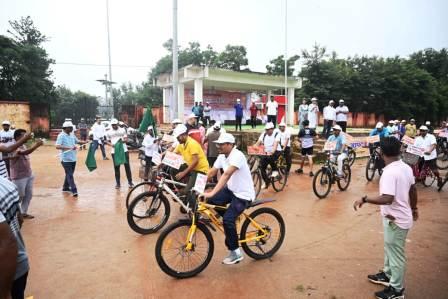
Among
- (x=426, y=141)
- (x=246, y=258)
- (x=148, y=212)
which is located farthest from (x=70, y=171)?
(x=426, y=141)

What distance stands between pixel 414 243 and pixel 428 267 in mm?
950

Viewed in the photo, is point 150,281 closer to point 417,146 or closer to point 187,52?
point 417,146

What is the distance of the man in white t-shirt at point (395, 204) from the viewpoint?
11.7 feet

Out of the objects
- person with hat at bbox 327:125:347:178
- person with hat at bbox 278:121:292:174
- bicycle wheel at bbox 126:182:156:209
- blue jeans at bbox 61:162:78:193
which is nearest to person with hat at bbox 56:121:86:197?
blue jeans at bbox 61:162:78:193

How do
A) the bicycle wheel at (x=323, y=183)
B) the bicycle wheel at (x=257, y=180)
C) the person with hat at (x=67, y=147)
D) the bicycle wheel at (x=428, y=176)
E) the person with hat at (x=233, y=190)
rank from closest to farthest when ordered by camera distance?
the person with hat at (x=233, y=190) < the person with hat at (x=67, y=147) < the bicycle wheel at (x=323, y=183) < the bicycle wheel at (x=257, y=180) < the bicycle wheel at (x=428, y=176)

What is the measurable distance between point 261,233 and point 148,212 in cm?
222

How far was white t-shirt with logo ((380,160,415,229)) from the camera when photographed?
3578 millimetres

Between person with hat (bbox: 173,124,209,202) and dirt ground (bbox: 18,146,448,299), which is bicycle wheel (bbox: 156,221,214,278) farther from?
person with hat (bbox: 173,124,209,202)

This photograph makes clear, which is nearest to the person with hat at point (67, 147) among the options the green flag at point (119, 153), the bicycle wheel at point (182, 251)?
the green flag at point (119, 153)

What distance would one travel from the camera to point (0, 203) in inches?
83.0

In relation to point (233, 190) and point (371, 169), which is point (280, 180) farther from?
point (233, 190)

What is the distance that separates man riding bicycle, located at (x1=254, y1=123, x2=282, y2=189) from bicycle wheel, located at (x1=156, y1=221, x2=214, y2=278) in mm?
5095

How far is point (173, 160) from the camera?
605 cm

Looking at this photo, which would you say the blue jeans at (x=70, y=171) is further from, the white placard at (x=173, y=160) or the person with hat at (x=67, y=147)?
the white placard at (x=173, y=160)
